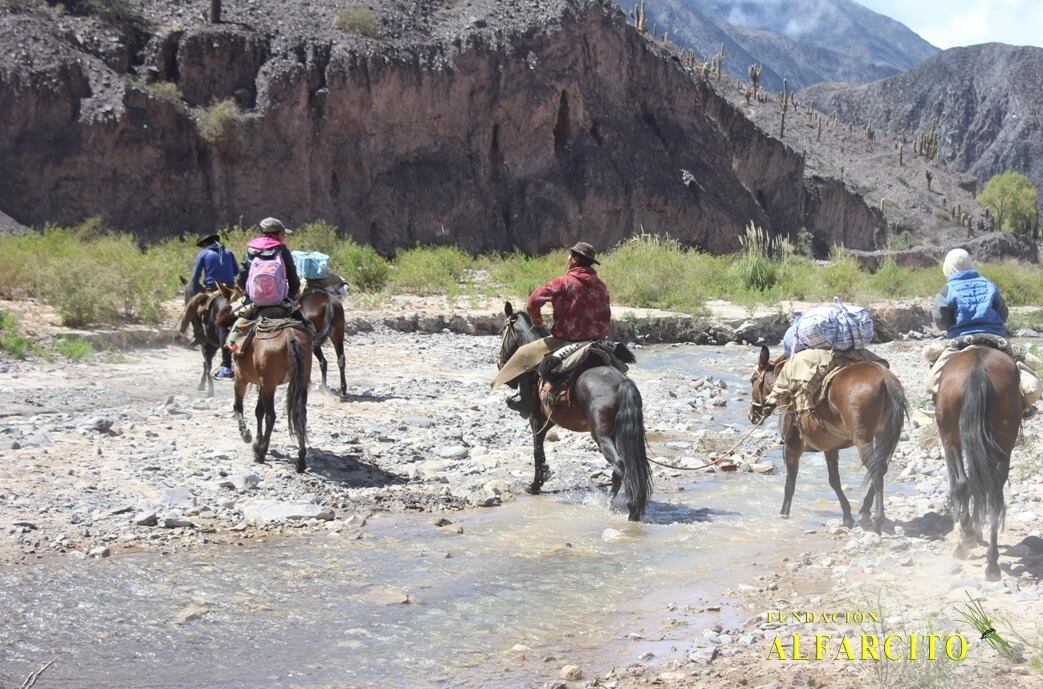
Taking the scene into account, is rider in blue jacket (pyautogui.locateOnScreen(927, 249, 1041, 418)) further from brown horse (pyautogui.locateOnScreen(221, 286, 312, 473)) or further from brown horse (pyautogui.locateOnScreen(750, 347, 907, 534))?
brown horse (pyautogui.locateOnScreen(221, 286, 312, 473))

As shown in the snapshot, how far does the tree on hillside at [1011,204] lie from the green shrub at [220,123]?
81747mm

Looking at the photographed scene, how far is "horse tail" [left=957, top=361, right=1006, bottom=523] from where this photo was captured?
6.52 meters

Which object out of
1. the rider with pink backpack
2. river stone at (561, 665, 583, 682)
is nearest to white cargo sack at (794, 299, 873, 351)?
river stone at (561, 665, 583, 682)

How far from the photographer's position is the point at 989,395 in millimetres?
6582

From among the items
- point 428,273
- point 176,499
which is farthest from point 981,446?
point 428,273

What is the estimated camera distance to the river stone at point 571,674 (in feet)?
17.8

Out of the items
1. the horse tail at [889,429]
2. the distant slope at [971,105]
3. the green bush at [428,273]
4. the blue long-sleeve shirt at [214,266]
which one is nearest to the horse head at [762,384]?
the horse tail at [889,429]

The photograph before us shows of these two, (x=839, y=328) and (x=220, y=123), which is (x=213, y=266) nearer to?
(x=839, y=328)

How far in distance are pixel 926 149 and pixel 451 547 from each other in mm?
91960

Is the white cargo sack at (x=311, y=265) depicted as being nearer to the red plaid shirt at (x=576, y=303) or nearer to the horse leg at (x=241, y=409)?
the horse leg at (x=241, y=409)

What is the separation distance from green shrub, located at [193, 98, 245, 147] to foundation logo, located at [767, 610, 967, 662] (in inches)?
1167

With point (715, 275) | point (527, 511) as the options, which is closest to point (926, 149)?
point (715, 275)

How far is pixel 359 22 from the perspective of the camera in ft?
123

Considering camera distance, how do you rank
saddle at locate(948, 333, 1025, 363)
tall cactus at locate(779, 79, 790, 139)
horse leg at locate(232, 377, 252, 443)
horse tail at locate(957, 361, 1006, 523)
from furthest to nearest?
tall cactus at locate(779, 79, 790, 139), horse leg at locate(232, 377, 252, 443), saddle at locate(948, 333, 1025, 363), horse tail at locate(957, 361, 1006, 523)
